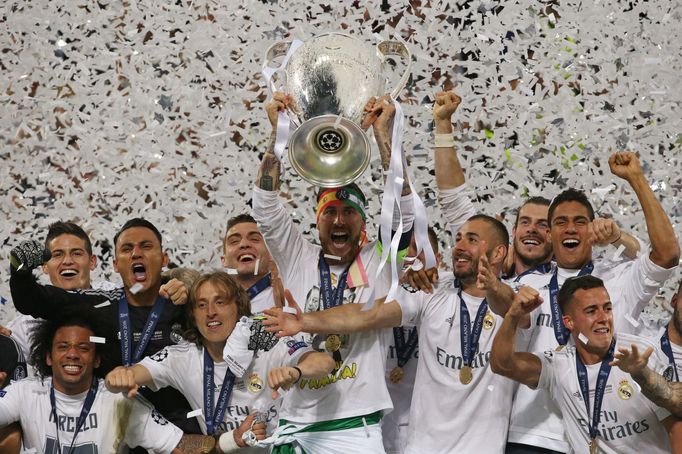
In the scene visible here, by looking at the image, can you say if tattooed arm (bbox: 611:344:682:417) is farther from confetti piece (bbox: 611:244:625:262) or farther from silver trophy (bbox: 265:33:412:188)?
silver trophy (bbox: 265:33:412:188)

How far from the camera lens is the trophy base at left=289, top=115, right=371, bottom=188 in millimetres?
4875

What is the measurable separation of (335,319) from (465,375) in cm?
65

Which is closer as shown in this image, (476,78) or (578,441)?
(578,441)

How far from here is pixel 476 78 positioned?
22.0 ft

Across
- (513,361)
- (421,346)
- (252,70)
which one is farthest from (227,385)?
(252,70)

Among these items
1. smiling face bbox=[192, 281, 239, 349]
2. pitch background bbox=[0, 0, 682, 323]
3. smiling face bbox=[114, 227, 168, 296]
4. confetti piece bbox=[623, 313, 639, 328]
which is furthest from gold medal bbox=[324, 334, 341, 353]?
pitch background bbox=[0, 0, 682, 323]

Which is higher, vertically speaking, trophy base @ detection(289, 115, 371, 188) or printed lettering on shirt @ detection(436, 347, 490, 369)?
trophy base @ detection(289, 115, 371, 188)

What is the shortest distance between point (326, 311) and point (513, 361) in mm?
810

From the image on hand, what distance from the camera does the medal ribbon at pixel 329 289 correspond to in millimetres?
4984

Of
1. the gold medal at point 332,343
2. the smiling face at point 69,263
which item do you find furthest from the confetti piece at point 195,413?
the smiling face at point 69,263

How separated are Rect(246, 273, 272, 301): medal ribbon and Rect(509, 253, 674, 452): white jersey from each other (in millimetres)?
1282

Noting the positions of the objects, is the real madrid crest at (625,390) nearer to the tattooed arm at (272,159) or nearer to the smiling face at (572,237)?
the smiling face at (572,237)

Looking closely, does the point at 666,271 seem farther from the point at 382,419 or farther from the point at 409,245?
the point at 382,419

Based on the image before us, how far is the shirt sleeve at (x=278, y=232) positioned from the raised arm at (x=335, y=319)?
39 centimetres
